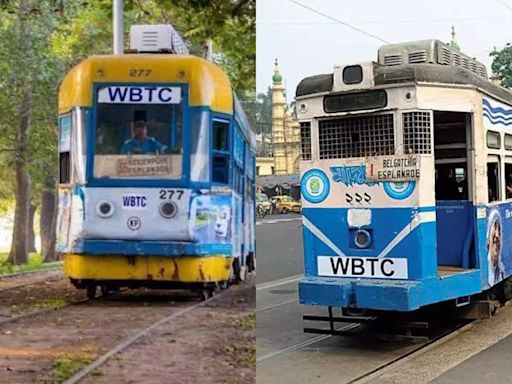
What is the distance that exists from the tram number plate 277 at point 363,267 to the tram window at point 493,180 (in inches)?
52.3

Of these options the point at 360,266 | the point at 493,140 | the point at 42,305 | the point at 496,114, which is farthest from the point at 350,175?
the point at 42,305

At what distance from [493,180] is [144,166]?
4344 millimetres

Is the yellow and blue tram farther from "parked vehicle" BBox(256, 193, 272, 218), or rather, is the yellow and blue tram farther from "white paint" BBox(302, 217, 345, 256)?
"white paint" BBox(302, 217, 345, 256)

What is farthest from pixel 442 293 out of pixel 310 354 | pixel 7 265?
pixel 7 265

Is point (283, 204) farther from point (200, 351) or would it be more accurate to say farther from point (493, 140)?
point (493, 140)

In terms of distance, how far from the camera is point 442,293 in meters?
5.52

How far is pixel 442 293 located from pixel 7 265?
11.6ft

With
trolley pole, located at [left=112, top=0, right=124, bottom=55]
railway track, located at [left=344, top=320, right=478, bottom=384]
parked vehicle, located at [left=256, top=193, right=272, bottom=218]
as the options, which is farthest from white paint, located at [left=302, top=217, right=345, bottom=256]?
trolley pole, located at [left=112, top=0, right=124, bottom=55]

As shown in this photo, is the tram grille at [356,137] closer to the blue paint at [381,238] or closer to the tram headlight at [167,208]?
the blue paint at [381,238]

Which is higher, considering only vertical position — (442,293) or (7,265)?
(7,265)

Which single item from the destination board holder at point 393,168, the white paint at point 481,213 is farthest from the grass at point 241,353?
the white paint at point 481,213

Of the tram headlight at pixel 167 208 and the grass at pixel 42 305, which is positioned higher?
the tram headlight at pixel 167 208

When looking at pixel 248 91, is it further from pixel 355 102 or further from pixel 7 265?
pixel 355 102

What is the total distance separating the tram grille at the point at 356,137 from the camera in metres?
5.44
